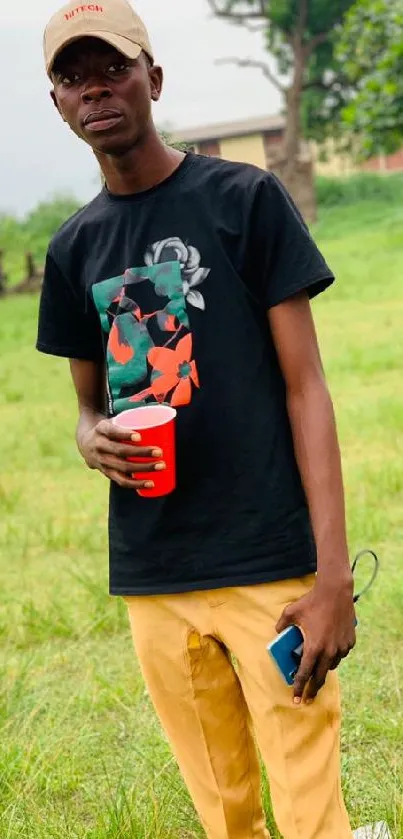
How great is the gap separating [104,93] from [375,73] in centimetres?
1473

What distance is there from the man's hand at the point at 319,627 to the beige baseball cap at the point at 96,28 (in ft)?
2.67

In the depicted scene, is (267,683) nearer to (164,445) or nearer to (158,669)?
(158,669)

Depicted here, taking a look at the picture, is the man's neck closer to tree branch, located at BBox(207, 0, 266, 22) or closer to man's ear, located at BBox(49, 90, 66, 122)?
man's ear, located at BBox(49, 90, 66, 122)

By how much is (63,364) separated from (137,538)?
8.92 m

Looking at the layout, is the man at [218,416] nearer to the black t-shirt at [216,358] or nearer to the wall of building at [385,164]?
the black t-shirt at [216,358]

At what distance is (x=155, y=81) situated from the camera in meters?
1.98

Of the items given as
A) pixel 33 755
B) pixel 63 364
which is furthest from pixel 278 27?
pixel 33 755

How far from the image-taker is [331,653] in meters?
1.79

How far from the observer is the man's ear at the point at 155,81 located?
1.97m

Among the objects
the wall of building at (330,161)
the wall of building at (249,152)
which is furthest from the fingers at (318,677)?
the wall of building at (330,161)

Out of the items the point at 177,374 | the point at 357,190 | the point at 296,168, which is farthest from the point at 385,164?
the point at 177,374

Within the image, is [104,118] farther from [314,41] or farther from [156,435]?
[314,41]

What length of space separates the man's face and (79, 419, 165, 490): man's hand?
42 cm

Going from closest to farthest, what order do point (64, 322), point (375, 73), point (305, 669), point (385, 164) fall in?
point (305, 669)
point (64, 322)
point (375, 73)
point (385, 164)
